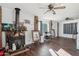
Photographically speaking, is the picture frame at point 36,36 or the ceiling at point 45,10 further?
the picture frame at point 36,36

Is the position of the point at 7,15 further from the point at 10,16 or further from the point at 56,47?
the point at 56,47

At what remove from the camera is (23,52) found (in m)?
2.07

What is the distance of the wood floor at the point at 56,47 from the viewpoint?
2.06 metres

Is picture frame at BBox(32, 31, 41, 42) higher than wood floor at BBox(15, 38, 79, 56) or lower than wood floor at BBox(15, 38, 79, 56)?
higher

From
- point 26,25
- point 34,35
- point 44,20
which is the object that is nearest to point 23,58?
point 34,35

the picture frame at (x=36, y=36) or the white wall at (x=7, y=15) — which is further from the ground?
the white wall at (x=7, y=15)

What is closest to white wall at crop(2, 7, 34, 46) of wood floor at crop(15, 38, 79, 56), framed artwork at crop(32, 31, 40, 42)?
framed artwork at crop(32, 31, 40, 42)

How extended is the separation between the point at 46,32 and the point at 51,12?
0.46 metres

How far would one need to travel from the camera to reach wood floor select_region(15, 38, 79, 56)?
2.06 m

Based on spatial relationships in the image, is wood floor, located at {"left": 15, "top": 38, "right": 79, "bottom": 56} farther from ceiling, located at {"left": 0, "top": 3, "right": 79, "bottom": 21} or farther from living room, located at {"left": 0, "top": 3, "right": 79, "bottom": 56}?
ceiling, located at {"left": 0, "top": 3, "right": 79, "bottom": 21}

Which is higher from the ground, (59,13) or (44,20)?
(59,13)

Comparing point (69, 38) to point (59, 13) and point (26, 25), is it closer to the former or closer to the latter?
point (59, 13)

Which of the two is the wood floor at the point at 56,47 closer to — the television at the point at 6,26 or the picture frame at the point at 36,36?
the picture frame at the point at 36,36

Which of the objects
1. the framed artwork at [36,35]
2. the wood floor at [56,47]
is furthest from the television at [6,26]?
the wood floor at [56,47]
